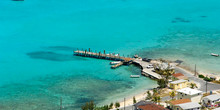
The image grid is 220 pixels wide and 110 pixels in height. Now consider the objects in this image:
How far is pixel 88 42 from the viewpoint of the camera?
354ft

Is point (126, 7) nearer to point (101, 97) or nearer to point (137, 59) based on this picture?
point (137, 59)

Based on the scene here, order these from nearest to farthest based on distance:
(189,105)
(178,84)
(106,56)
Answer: (189,105) < (178,84) < (106,56)

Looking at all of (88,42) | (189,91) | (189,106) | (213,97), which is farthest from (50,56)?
(213,97)

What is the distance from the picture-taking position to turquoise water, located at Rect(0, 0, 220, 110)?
2758 inches

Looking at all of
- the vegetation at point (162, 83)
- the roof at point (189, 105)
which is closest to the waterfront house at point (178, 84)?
the vegetation at point (162, 83)

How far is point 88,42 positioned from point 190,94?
2095 inches

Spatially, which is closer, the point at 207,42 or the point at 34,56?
the point at 34,56

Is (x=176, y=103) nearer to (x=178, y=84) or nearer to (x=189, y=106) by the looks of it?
(x=189, y=106)

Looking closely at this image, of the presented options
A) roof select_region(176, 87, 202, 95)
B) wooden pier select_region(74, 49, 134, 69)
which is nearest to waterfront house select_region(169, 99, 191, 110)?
roof select_region(176, 87, 202, 95)

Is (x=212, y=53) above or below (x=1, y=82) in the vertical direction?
above

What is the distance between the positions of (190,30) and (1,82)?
69.1m

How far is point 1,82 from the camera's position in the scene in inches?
3071

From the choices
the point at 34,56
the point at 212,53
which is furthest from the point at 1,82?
the point at 212,53

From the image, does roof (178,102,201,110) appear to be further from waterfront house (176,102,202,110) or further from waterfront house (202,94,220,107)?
waterfront house (202,94,220,107)
